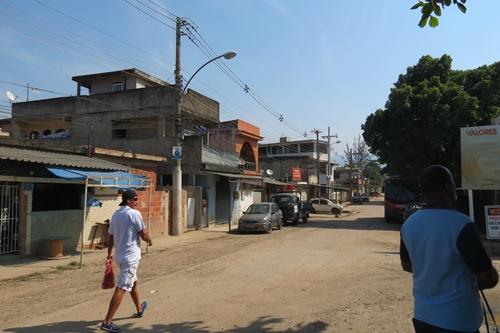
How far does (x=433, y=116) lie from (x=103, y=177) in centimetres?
Result: 2033

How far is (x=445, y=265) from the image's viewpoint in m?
3.16

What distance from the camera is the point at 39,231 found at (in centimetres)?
1425

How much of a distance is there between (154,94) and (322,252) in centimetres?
1580

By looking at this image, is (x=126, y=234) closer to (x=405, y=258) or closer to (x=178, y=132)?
(x=405, y=258)

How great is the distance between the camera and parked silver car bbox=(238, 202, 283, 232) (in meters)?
23.8

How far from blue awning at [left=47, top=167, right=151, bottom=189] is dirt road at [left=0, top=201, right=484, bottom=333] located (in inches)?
101

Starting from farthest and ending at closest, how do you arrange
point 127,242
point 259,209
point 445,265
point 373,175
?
point 373,175 → point 259,209 → point 127,242 → point 445,265

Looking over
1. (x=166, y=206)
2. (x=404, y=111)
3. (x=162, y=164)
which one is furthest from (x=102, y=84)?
(x=404, y=111)

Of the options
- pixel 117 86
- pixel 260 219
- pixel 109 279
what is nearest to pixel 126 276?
pixel 109 279

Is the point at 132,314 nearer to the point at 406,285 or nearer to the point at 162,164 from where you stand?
the point at 406,285

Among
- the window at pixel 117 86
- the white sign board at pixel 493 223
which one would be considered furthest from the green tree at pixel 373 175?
the white sign board at pixel 493 223

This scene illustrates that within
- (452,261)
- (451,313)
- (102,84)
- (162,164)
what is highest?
(102,84)

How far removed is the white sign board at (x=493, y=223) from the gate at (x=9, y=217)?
568 inches

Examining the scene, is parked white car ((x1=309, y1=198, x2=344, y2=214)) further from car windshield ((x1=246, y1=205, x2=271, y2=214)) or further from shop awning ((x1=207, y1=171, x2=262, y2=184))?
car windshield ((x1=246, y1=205, x2=271, y2=214))
